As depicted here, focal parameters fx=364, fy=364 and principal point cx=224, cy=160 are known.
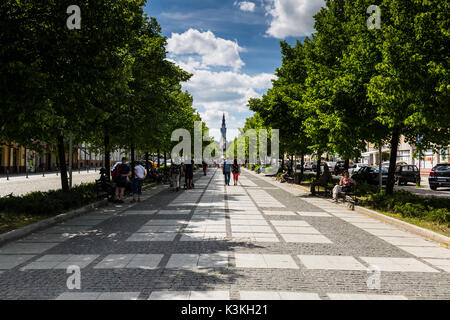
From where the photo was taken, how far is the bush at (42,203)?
33.7ft

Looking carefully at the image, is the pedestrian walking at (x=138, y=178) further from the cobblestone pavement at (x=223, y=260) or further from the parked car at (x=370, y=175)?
the parked car at (x=370, y=175)

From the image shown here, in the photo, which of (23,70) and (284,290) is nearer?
(284,290)

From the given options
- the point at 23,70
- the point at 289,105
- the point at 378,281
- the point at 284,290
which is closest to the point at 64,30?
the point at 23,70

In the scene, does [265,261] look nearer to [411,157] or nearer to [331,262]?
[331,262]

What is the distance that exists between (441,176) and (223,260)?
22676 millimetres

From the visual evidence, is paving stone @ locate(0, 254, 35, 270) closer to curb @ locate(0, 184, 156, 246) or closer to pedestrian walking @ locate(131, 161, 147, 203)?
curb @ locate(0, 184, 156, 246)

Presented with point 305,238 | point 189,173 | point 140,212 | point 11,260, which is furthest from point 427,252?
point 189,173

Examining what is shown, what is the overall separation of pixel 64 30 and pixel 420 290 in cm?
886

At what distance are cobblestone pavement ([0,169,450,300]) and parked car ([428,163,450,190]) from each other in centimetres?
1616

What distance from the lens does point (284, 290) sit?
4660 mm

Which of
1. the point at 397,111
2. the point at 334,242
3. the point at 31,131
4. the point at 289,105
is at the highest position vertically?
the point at 289,105

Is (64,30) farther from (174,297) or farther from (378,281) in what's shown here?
(378,281)

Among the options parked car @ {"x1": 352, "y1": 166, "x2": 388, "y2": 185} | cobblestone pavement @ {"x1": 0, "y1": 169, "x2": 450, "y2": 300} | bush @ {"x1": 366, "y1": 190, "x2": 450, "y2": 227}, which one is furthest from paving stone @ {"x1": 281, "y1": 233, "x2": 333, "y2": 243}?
parked car @ {"x1": 352, "y1": 166, "x2": 388, "y2": 185}

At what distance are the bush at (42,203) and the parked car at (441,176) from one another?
21944 mm
